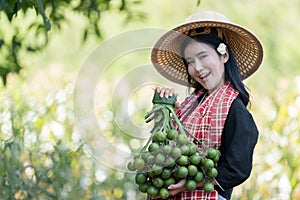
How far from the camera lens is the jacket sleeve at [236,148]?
88.6 inches

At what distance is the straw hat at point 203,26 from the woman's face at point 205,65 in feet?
0.22

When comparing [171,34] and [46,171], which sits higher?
[171,34]

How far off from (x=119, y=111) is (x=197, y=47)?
1261 millimetres

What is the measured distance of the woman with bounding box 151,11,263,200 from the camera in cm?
227

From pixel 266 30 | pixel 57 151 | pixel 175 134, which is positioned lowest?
pixel 266 30

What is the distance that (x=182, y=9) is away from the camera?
6.80 meters

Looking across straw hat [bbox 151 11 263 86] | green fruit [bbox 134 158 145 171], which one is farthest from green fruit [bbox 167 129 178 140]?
straw hat [bbox 151 11 263 86]

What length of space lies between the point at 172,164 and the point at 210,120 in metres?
0.22

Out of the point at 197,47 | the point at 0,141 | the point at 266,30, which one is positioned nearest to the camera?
the point at 197,47

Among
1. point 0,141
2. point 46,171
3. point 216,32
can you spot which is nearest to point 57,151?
point 46,171

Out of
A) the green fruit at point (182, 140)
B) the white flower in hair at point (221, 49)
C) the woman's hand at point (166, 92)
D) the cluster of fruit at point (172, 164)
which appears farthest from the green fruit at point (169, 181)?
the white flower in hair at point (221, 49)

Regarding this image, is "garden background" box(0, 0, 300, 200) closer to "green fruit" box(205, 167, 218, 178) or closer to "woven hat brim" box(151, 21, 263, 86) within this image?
"woven hat brim" box(151, 21, 263, 86)

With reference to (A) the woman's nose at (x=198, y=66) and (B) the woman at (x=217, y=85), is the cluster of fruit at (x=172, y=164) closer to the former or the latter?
(B) the woman at (x=217, y=85)

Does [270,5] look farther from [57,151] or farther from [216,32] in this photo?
[216,32]
